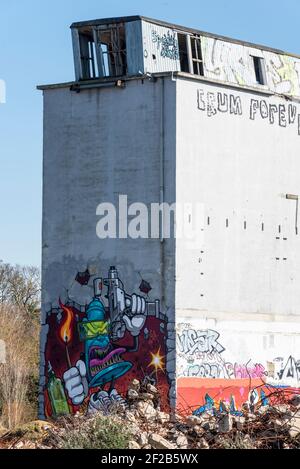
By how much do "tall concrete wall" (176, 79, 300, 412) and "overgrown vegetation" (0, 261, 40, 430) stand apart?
9739mm

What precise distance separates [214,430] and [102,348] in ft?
38.4

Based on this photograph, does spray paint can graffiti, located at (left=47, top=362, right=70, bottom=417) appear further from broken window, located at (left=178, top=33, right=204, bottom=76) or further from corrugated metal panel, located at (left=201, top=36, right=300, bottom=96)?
corrugated metal panel, located at (left=201, top=36, right=300, bottom=96)

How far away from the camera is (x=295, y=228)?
37844 mm

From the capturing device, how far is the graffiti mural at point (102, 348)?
34031 millimetres

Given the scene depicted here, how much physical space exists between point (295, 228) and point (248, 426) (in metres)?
15.0

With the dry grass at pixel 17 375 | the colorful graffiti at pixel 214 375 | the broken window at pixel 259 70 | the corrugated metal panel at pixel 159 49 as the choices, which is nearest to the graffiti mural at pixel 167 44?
the corrugated metal panel at pixel 159 49

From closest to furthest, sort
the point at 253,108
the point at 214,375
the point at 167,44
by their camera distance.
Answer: the point at 214,375, the point at 167,44, the point at 253,108

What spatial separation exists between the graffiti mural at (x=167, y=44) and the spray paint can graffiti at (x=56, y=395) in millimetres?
9855

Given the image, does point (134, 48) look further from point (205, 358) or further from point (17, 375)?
point (17, 375)

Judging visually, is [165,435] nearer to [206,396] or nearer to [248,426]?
[248,426]

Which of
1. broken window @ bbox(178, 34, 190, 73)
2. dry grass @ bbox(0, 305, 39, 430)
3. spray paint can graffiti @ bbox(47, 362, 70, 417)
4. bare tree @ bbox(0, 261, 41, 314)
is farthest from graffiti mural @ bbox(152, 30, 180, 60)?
bare tree @ bbox(0, 261, 41, 314)

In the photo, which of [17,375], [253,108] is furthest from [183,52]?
[17,375]

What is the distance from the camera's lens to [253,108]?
1448 inches

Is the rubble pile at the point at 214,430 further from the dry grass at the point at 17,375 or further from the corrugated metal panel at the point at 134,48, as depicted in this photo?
the dry grass at the point at 17,375
